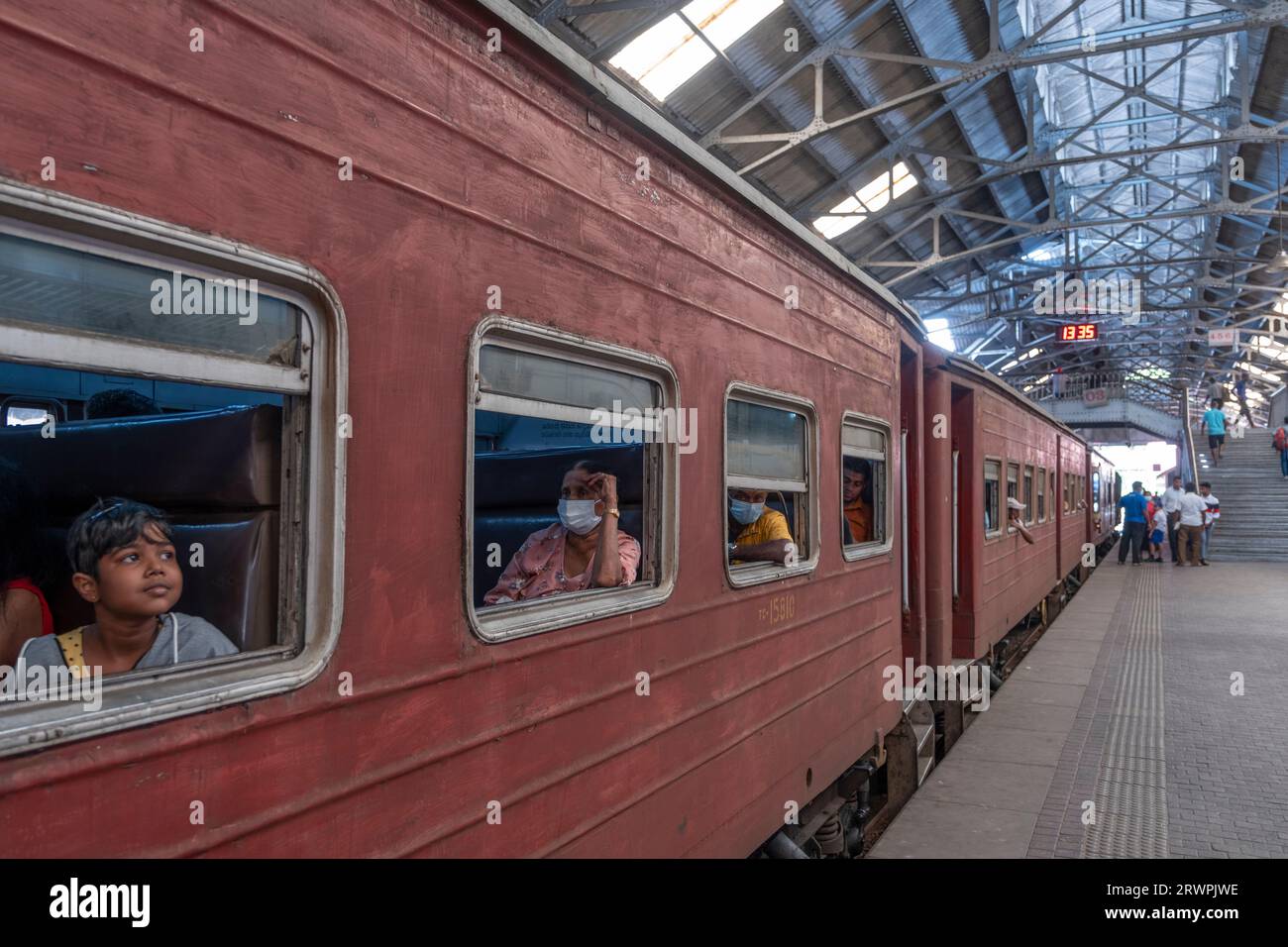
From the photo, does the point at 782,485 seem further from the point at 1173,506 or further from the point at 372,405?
the point at 1173,506

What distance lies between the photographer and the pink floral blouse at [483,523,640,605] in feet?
10.1

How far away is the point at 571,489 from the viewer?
313cm

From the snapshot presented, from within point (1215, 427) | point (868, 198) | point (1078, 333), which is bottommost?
point (1215, 427)

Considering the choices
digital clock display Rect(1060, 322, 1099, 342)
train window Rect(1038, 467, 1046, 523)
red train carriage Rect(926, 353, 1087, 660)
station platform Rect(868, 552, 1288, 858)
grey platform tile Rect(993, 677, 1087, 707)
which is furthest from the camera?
digital clock display Rect(1060, 322, 1099, 342)

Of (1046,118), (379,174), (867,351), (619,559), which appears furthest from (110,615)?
(1046,118)

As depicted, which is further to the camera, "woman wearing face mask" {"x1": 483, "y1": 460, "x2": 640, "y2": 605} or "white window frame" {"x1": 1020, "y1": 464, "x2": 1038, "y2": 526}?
"white window frame" {"x1": 1020, "y1": 464, "x2": 1038, "y2": 526}

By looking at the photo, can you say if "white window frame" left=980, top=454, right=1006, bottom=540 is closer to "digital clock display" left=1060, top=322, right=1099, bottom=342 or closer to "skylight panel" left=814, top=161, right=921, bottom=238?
"skylight panel" left=814, top=161, right=921, bottom=238

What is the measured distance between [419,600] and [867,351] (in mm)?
3527

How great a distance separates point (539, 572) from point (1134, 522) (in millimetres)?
19411

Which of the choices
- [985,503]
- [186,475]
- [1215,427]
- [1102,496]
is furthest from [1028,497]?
[1102,496]

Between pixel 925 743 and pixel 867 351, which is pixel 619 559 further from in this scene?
pixel 925 743

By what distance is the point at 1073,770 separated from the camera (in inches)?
217

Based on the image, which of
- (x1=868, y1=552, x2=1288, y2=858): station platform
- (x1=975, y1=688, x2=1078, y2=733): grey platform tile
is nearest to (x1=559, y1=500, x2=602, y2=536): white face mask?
(x1=868, y1=552, x2=1288, y2=858): station platform

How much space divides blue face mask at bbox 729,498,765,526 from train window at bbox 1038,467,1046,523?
9171 millimetres
